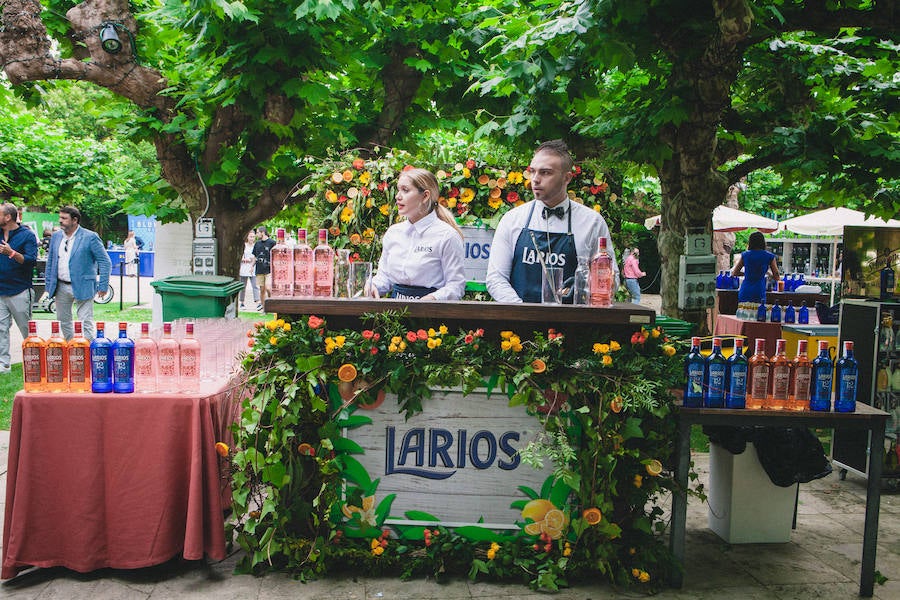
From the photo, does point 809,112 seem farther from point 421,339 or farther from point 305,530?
point 305,530

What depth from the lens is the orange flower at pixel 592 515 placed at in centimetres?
358

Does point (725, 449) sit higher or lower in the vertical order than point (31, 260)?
lower

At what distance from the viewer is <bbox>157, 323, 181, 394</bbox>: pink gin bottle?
3742mm

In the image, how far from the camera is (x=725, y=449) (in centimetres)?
434

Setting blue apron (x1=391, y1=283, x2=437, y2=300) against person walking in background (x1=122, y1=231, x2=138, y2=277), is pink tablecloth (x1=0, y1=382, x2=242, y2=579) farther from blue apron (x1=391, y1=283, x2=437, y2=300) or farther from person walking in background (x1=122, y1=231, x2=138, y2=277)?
person walking in background (x1=122, y1=231, x2=138, y2=277)

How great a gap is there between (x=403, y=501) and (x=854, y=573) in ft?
7.81

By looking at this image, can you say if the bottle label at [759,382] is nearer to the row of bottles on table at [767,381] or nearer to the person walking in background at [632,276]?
the row of bottles on table at [767,381]

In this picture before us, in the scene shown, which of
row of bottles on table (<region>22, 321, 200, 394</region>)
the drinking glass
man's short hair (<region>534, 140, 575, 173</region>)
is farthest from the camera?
man's short hair (<region>534, 140, 575, 173</region>)

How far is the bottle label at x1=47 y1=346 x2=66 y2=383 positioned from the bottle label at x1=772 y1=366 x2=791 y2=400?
3489 mm

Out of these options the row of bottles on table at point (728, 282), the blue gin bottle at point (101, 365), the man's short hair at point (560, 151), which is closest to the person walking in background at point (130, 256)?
the row of bottles on table at point (728, 282)

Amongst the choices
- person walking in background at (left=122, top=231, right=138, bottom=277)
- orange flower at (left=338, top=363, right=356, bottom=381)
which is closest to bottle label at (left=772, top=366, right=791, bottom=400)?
orange flower at (left=338, top=363, right=356, bottom=381)

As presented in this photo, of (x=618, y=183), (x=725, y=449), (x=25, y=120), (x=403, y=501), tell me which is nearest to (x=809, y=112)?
(x=618, y=183)

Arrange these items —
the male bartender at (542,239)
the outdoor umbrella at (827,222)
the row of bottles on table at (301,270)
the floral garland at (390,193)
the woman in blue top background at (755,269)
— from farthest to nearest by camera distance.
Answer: the outdoor umbrella at (827,222)
the woman in blue top background at (755,269)
the floral garland at (390,193)
the male bartender at (542,239)
the row of bottles on table at (301,270)

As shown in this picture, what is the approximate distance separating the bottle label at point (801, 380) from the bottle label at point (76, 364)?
3.49 m
